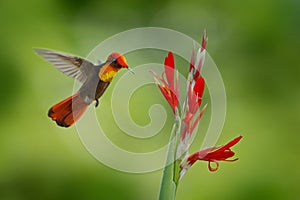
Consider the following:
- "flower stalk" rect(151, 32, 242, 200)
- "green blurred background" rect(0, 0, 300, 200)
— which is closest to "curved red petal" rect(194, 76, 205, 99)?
"flower stalk" rect(151, 32, 242, 200)

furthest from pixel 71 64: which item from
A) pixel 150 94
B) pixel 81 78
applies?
pixel 150 94

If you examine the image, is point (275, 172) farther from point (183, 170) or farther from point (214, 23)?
point (183, 170)

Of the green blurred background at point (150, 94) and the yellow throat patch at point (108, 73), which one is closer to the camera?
the yellow throat patch at point (108, 73)

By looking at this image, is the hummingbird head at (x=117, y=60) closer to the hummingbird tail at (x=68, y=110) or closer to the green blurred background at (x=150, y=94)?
the hummingbird tail at (x=68, y=110)

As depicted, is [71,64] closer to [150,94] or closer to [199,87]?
[199,87]

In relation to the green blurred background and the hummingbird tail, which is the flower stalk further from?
the green blurred background

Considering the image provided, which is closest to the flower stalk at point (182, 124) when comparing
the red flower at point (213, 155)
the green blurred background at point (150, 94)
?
the red flower at point (213, 155)

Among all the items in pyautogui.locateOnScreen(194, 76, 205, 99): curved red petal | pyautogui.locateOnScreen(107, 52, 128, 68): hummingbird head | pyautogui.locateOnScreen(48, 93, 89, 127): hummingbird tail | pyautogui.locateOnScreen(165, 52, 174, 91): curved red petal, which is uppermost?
pyautogui.locateOnScreen(107, 52, 128, 68): hummingbird head
